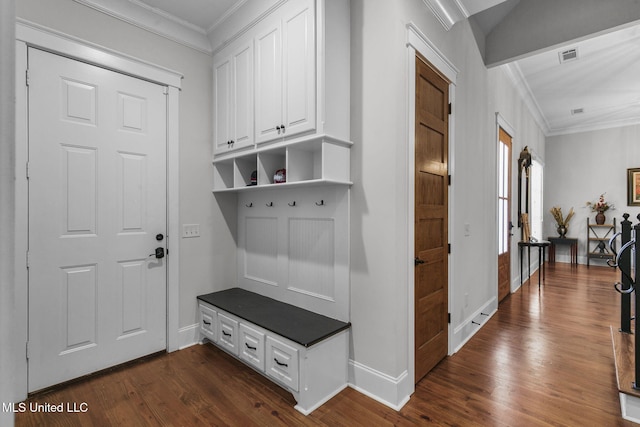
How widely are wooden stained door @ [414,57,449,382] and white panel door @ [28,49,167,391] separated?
2173 mm

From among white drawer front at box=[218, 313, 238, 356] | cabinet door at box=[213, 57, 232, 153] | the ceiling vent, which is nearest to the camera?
white drawer front at box=[218, 313, 238, 356]

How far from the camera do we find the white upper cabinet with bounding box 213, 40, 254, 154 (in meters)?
2.64

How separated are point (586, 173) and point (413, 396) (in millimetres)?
7790

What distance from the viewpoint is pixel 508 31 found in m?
3.42

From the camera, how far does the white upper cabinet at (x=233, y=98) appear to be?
2.64 meters

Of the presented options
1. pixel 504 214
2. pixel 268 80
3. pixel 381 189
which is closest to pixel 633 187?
pixel 504 214

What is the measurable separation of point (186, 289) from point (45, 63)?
6.65 ft

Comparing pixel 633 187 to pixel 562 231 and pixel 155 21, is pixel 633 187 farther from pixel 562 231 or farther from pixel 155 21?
pixel 155 21

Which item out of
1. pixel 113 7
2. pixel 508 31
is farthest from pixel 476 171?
pixel 113 7

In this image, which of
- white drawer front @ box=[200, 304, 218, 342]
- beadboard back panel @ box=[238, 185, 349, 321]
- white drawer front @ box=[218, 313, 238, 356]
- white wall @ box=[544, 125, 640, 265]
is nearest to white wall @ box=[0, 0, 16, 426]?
beadboard back panel @ box=[238, 185, 349, 321]

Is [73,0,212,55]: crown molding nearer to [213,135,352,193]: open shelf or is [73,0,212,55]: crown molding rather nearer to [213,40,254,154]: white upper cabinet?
[213,40,254,154]: white upper cabinet

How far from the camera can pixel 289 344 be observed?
204 centimetres

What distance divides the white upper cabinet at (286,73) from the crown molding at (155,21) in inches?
32.0

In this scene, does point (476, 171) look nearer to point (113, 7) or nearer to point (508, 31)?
point (508, 31)
